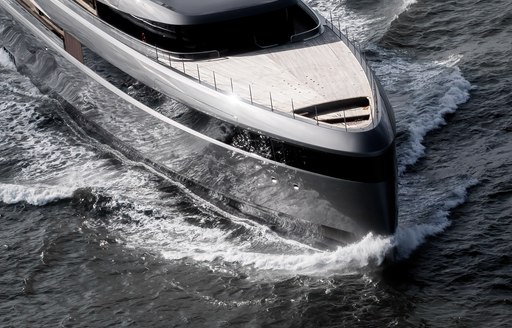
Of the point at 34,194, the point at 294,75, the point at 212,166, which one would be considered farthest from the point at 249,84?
the point at 34,194

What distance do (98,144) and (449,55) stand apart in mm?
10493

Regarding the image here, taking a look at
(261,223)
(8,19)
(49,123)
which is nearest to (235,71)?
(261,223)

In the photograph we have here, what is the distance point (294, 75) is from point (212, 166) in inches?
107

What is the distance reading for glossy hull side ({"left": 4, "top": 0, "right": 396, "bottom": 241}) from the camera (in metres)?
21.7

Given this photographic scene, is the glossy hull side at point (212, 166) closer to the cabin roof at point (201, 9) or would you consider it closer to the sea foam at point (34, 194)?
the sea foam at point (34, 194)

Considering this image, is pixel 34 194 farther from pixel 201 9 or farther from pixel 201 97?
pixel 201 9

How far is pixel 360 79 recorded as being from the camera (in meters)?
23.0

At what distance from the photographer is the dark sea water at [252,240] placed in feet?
70.0

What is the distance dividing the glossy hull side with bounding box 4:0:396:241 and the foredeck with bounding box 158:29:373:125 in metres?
1.27

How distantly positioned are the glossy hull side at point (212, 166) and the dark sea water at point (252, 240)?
18.2 inches

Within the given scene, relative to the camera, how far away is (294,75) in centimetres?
2319

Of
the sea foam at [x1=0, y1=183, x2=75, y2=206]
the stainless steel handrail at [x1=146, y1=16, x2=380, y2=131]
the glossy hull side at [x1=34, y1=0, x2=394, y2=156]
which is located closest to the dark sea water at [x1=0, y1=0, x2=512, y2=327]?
the sea foam at [x1=0, y1=183, x2=75, y2=206]

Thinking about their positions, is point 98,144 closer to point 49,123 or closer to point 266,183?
point 49,123

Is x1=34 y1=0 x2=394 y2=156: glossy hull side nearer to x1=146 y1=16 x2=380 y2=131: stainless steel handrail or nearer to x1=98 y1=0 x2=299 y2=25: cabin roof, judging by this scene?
x1=146 y1=16 x2=380 y2=131: stainless steel handrail
